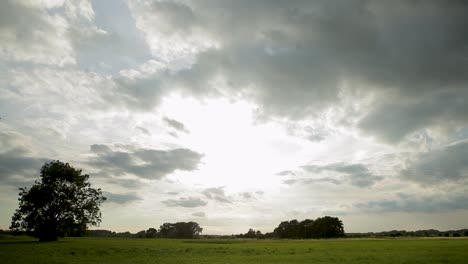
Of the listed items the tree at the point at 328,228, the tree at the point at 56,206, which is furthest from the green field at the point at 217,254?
the tree at the point at 328,228

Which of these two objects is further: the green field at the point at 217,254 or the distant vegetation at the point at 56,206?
the distant vegetation at the point at 56,206

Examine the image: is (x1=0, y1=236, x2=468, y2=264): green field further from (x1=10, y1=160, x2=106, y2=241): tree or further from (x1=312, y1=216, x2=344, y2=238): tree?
(x1=312, y1=216, x2=344, y2=238): tree

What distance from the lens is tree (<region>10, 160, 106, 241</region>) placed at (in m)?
71.6

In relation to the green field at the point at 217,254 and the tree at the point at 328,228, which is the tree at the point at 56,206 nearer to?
the green field at the point at 217,254

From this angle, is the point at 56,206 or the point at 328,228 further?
the point at 328,228

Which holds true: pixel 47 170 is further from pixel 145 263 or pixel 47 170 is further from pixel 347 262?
pixel 347 262

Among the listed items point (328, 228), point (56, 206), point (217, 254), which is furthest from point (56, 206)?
point (328, 228)

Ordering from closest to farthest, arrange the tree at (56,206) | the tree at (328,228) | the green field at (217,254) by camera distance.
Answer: the green field at (217,254)
the tree at (56,206)
the tree at (328,228)

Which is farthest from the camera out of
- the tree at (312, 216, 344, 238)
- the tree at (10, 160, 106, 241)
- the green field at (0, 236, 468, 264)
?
the tree at (312, 216, 344, 238)

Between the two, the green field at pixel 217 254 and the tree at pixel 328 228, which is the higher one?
the tree at pixel 328 228

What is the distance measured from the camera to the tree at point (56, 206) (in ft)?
235

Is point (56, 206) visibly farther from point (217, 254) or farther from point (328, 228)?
point (328, 228)

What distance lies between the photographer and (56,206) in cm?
7388

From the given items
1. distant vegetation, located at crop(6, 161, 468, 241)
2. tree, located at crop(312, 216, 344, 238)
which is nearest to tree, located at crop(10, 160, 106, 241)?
distant vegetation, located at crop(6, 161, 468, 241)
